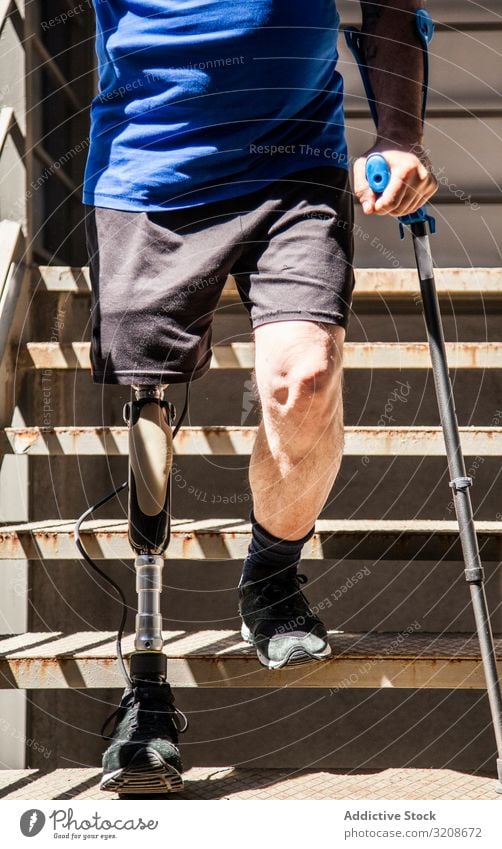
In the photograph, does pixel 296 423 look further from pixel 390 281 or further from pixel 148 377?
pixel 390 281

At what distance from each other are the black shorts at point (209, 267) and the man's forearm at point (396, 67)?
0.12 meters

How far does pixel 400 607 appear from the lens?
262 centimetres

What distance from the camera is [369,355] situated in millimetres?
1988

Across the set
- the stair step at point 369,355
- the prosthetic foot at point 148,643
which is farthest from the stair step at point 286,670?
the stair step at point 369,355

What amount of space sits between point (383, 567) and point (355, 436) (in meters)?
0.87

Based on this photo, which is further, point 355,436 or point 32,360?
point 32,360

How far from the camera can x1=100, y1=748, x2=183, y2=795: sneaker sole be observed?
4.45 feet

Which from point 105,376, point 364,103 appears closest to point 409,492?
point 364,103

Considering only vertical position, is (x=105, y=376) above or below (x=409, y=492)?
below

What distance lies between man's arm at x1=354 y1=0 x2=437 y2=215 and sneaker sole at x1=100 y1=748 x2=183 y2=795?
0.82 meters

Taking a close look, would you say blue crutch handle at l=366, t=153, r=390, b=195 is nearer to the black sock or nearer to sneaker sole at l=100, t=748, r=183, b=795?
the black sock

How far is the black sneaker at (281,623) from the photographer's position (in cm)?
150

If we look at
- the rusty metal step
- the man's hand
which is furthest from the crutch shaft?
the rusty metal step
